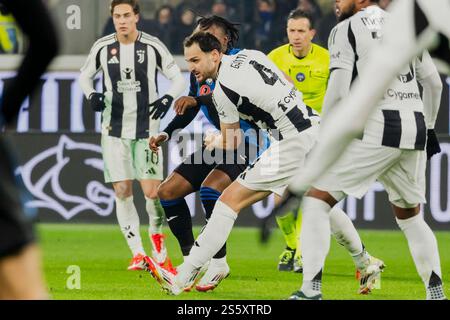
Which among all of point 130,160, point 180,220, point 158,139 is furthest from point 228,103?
point 130,160

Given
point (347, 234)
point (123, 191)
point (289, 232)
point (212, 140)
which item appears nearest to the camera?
point (212, 140)

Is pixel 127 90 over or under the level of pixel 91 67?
under

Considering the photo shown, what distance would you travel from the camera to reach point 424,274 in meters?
7.32

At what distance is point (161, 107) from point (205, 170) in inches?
66.5

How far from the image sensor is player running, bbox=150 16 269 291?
8.75 metres

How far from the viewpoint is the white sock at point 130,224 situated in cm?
1039

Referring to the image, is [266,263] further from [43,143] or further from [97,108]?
[43,143]

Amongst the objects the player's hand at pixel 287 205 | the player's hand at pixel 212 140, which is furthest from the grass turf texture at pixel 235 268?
the player's hand at pixel 287 205

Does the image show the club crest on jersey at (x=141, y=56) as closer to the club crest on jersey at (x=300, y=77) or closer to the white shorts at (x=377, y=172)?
the club crest on jersey at (x=300, y=77)

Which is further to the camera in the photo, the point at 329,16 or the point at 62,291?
the point at 329,16

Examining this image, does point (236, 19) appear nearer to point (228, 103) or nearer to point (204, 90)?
point (204, 90)

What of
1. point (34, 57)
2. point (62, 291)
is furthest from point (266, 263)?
point (34, 57)

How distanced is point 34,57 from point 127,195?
7.07 metres

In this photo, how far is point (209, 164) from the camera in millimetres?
9039
